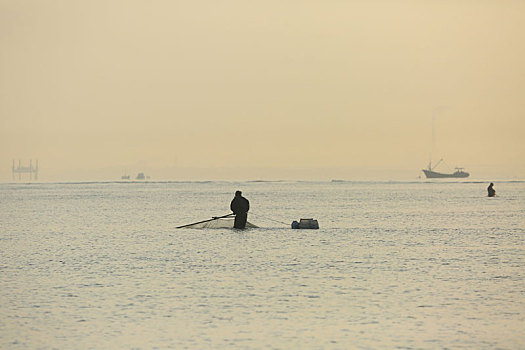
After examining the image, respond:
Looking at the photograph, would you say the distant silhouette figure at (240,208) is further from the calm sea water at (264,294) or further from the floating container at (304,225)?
the floating container at (304,225)

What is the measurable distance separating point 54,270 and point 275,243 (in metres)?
16.3

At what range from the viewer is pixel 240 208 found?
53.7 m

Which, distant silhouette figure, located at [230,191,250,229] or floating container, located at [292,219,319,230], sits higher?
distant silhouette figure, located at [230,191,250,229]

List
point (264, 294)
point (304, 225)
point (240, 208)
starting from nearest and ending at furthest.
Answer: point (264, 294), point (240, 208), point (304, 225)

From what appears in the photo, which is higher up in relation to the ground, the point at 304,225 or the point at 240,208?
the point at 240,208

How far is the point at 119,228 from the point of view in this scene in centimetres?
7231

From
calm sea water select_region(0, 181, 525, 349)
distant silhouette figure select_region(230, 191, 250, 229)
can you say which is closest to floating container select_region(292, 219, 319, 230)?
distant silhouette figure select_region(230, 191, 250, 229)

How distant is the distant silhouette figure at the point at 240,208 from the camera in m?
52.3

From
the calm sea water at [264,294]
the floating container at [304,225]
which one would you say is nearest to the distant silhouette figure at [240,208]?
the calm sea water at [264,294]

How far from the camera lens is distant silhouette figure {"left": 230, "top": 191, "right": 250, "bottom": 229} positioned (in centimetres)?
5231

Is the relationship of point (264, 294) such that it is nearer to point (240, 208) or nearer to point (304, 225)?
point (240, 208)

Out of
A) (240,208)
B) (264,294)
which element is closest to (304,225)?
(240,208)

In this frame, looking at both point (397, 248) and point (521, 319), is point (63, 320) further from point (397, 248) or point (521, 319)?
point (397, 248)

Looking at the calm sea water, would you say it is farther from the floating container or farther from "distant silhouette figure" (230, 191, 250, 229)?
the floating container
